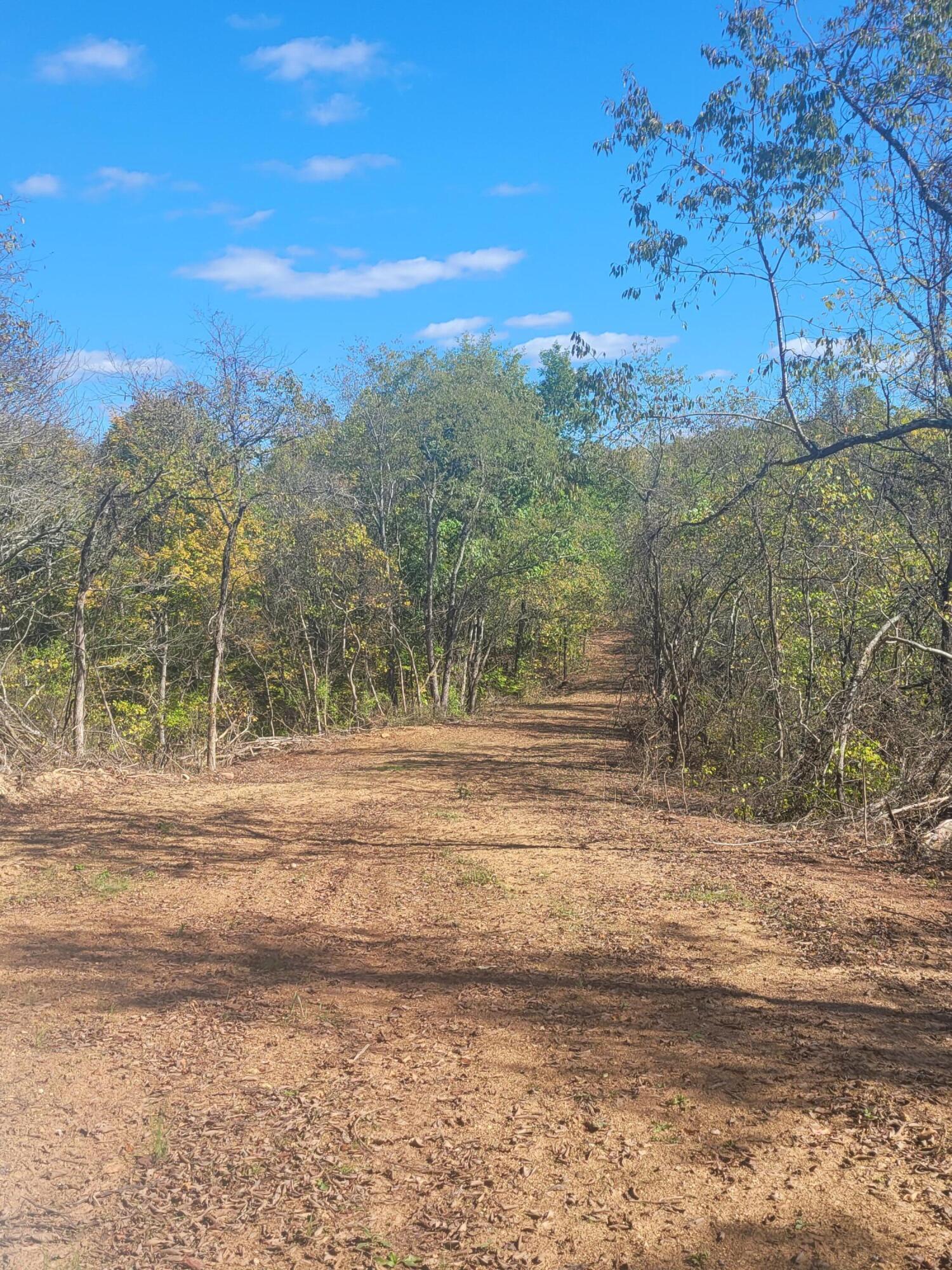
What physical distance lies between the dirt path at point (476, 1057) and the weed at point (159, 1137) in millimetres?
18

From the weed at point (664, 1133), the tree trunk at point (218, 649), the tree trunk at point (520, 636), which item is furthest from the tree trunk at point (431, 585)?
the weed at point (664, 1133)

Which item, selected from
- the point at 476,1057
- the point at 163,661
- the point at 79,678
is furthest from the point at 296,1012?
the point at 163,661

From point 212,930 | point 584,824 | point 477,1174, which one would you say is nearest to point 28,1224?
point 477,1174

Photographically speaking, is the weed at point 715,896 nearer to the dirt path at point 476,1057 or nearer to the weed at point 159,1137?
the dirt path at point 476,1057

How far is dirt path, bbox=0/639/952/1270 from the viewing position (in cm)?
312

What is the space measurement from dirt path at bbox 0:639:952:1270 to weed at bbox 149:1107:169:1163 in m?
0.02

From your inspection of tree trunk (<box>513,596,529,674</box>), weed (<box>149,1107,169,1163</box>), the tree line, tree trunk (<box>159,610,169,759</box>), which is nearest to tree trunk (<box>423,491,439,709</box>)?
the tree line

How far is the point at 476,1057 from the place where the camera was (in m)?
4.38

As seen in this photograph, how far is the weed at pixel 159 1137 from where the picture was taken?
143 inches

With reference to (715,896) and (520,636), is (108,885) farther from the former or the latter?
(520,636)

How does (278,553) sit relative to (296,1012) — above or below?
above

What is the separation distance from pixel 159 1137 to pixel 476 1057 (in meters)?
1.44

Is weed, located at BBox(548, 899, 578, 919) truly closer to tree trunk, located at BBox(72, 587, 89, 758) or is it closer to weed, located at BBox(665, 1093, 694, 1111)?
weed, located at BBox(665, 1093, 694, 1111)

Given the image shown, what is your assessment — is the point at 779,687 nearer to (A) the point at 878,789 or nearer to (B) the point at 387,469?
(A) the point at 878,789
